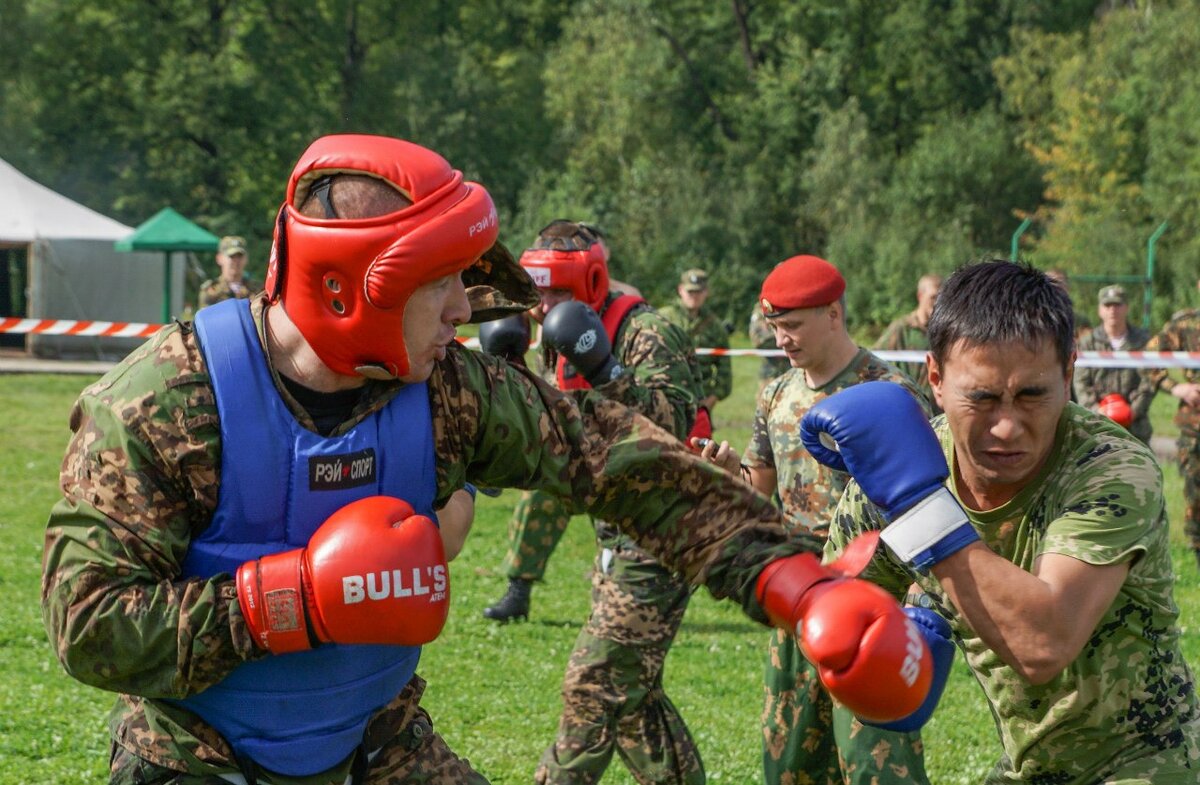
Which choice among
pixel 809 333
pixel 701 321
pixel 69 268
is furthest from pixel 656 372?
pixel 69 268

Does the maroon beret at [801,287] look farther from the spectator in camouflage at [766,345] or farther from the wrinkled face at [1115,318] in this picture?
the spectator in camouflage at [766,345]

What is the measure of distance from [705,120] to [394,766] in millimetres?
45641

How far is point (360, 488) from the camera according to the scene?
2816 millimetres

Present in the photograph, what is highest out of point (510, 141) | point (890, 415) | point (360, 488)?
point (890, 415)

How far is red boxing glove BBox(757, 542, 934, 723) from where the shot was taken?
257cm

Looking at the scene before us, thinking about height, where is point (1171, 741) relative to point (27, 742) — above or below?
above

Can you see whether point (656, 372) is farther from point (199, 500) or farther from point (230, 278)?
point (230, 278)

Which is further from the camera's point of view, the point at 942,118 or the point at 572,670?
the point at 942,118

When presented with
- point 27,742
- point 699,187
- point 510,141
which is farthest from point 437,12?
point 27,742

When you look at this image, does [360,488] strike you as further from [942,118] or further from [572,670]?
[942,118]

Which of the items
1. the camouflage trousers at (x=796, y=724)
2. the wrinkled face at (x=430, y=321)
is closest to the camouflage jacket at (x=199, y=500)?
the wrinkled face at (x=430, y=321)

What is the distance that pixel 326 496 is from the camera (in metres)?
2.77

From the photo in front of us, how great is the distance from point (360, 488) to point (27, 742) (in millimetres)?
3856

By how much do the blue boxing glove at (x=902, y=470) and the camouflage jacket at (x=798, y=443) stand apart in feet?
7.05
